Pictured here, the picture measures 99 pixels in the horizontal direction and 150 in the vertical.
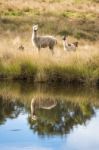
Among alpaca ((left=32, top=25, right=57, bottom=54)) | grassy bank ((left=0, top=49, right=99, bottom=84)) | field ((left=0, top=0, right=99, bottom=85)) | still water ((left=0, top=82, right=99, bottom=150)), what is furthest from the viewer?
alpaca ((left=32, top=25, right=57, bottom=54))

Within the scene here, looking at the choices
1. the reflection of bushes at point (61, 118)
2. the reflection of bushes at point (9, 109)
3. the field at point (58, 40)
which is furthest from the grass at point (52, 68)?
the reflection of bushes at point (9, 109)

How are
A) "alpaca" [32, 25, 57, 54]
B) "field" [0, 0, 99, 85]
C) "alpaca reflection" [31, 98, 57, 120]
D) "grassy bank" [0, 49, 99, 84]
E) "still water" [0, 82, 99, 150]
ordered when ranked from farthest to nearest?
1. "alpaca" [32, 25, 57, 54]
2. "field" [0, 0, 99, 85]
3. "grassy bank" [0, 49, 99, 84]
4. "alpaca reflection" [31, 98, 57, 120]
5. "still water" [0, 82, 99, 150]

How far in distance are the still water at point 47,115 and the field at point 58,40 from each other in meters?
0.95

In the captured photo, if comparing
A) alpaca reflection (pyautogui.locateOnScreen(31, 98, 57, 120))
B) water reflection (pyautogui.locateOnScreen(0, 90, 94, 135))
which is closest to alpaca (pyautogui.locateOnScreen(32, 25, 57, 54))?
water reflection (pyautogui.locateOnScreen(0, 90, 94, 135))

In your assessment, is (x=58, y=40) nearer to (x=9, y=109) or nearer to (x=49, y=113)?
(x=9, y=109)

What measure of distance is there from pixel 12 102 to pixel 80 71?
15.2 ft

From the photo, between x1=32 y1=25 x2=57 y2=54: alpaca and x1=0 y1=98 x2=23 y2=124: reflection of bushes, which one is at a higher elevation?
x1=0 y1=98 x2=23 y2=124: reflection of bushes

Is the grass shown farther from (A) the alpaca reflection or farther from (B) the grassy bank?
(A) the alpaca reflection

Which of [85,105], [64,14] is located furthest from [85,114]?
[64,14]

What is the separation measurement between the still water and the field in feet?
3.11

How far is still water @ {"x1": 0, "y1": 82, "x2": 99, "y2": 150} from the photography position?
475 inches

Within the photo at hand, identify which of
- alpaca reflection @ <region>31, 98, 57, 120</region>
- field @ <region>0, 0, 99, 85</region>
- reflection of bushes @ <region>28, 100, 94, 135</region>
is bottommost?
field @ <region>0, 0, 99, 85</region>

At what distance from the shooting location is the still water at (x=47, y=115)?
39.5ft

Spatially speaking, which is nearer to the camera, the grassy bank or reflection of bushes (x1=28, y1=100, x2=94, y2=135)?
reflection of bushes (x1=28, y1=100, x2=94, y2=135)
